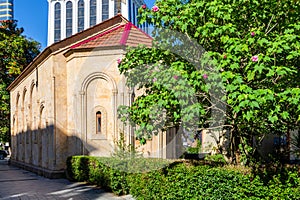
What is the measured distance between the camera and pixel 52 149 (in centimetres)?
→ 1773

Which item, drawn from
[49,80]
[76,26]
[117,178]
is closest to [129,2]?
[76,26]

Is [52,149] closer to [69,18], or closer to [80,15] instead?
[80,15]

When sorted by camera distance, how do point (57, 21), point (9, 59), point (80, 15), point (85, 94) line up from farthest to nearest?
point (57, 21), point (80, 15), point (9, 59), point (85, 94)

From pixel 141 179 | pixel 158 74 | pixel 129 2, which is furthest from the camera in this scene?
pixel 129 2

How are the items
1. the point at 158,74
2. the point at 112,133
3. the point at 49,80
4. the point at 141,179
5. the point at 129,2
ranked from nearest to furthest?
1. the point at 158,74
2. the point at 141,179
3. the point at 112,133
4. the point at 49,80
5. the point at 129,2

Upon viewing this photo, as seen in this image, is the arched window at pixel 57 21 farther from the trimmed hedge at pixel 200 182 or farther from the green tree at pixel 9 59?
the trimmed hedge at pixel 200 182

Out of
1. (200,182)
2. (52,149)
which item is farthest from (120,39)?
(200,182)

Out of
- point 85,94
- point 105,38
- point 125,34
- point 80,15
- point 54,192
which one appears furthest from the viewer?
point 80,15

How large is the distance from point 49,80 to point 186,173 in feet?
40.7

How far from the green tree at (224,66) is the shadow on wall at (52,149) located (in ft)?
30.6

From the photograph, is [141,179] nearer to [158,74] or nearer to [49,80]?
[158,74]

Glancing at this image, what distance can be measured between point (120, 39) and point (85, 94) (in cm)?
308

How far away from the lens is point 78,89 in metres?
17.2

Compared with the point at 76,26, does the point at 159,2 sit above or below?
below
